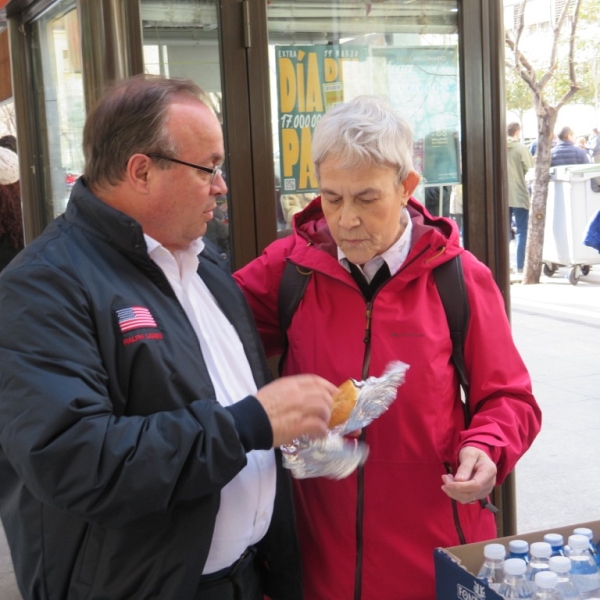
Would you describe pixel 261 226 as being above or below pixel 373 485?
above

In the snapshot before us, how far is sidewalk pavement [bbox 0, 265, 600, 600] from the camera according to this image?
512 cm

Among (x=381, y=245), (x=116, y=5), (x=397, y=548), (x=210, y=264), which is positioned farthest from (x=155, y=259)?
(x=116, y=5)

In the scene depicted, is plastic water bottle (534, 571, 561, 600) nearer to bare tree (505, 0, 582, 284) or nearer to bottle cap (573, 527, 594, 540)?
bottle cap (573, 527, 594, 540)

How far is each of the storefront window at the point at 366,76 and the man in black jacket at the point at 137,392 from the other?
1588 millimetres

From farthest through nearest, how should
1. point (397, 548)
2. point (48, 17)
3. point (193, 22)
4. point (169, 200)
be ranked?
point (48, 17)
point (193, 22)
point (397, 548)
point (169, 200)

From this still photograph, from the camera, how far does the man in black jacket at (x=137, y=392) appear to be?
1622 mm

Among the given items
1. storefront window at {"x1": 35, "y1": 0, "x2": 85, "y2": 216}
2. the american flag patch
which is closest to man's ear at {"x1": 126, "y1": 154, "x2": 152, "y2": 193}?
the american flag patch

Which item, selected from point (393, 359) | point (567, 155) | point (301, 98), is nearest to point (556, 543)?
point (393, 359)

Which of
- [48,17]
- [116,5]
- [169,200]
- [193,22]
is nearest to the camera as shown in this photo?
[169,200]

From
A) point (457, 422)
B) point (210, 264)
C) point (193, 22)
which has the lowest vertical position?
point (457, 422)

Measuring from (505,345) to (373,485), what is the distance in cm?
48

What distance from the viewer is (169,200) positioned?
76.2 inches

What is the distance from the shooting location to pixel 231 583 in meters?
1.99

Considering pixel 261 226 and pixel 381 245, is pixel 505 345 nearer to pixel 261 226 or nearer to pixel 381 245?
pixel 381 245
